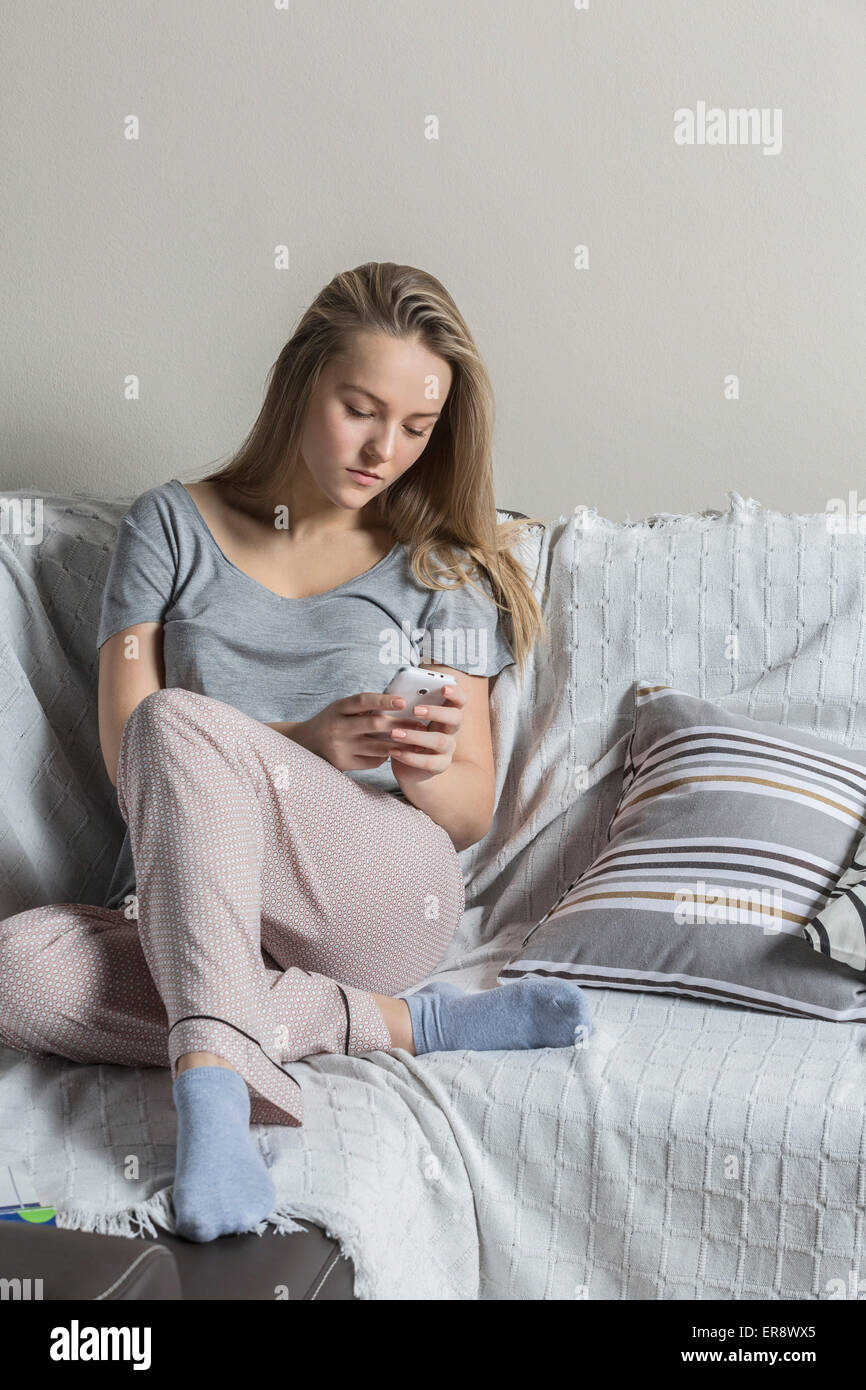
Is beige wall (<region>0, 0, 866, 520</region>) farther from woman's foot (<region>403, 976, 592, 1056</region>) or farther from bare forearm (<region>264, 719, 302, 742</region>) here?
woman's foot (<region>403, 976, 592, 1056</region>)

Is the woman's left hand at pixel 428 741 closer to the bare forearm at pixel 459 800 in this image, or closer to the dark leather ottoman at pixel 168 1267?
the bare forearm at pixel 459 800

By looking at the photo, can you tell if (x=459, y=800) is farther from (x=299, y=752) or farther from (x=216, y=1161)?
(x=216, y=1161)

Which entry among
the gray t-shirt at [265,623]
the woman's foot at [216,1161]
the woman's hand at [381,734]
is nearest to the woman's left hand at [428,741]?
the woman's hand at [381,734]

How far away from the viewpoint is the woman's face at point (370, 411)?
142 cm

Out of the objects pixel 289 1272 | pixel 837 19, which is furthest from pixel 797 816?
pixel 837 19

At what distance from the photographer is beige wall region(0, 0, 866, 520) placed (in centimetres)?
177

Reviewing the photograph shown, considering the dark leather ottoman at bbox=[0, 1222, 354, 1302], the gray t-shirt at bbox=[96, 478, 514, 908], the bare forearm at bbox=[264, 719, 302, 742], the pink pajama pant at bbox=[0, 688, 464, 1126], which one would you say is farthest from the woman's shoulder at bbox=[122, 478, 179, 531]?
the dark leather ottoman at bbox=[0, 1222, 354, 1302]

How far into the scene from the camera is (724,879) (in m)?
1.29

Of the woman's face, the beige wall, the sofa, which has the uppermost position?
the beige wall

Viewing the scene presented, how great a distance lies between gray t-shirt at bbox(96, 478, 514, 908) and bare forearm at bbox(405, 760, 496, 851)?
71 mm

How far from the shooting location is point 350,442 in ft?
4.68

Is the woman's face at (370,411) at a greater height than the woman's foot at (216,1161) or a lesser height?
greater

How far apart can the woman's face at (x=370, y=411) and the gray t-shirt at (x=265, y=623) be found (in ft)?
0.48
